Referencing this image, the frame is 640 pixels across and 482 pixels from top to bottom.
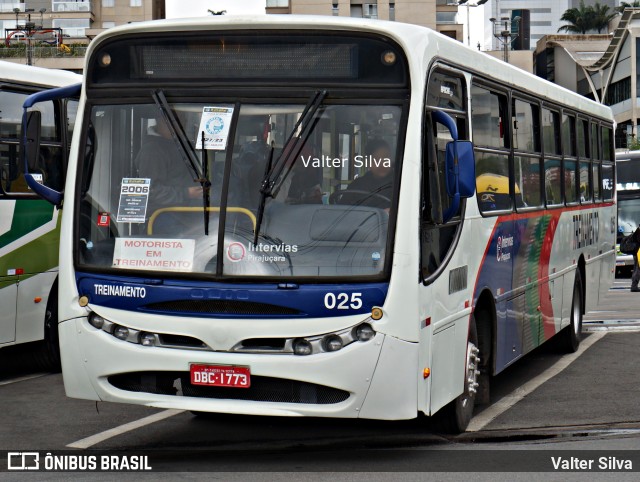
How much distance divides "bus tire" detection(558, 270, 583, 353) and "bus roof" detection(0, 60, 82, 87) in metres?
6.10

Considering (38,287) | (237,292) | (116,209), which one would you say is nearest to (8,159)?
(38,287)

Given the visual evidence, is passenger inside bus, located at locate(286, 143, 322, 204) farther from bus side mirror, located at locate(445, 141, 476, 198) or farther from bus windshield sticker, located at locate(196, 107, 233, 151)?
bus side mirror, located at locate(445, 141, 476, 198)

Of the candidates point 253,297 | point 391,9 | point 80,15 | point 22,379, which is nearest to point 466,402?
point 253,297

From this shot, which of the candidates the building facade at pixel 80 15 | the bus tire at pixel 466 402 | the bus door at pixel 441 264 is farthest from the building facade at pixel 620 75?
the bus door at pixel 441 264

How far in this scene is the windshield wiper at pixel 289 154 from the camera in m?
7.95

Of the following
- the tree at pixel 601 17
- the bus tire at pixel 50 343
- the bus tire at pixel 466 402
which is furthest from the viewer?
the tree at pixel 601 17

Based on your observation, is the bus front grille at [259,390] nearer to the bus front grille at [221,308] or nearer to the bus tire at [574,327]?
the bus front grille at [221,308]

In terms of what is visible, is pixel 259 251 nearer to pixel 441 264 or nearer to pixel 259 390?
pixel 259 390

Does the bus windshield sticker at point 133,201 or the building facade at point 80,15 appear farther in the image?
the building facade at point 80,15

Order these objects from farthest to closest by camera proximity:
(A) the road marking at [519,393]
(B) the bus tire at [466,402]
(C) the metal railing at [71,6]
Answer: (C) the metal railing at [71,6], (A) the road marking at [519,393], (B) the bus tire at [466,402]

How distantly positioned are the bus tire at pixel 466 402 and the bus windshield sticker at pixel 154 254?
7.74 feet

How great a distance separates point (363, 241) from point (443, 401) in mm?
1357

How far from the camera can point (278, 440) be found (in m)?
9.10

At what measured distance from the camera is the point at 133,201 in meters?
8.28
